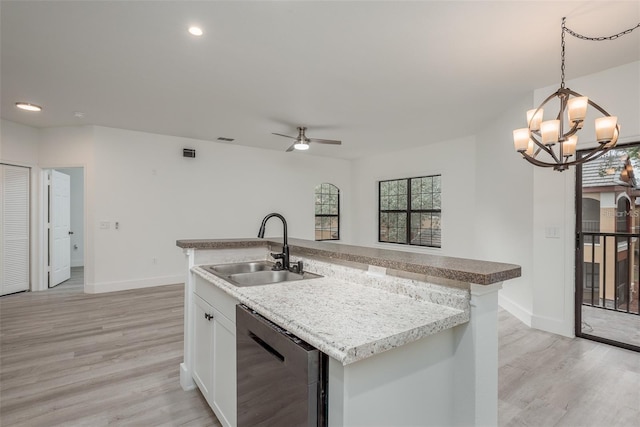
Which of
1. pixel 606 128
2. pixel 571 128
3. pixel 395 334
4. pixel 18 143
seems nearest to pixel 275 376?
pixel 395 334

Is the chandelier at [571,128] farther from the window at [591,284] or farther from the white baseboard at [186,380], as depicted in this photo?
the white baseboard at [186,380]

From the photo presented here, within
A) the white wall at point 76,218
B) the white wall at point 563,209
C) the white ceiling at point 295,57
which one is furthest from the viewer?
the white wall at point 76,218

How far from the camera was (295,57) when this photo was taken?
8.73 ft

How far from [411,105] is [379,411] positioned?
3.58 meters

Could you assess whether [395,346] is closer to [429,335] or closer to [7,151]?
[429,335]

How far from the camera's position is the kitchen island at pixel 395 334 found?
3.04 ft

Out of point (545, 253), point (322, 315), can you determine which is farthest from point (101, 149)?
point (545, 253)

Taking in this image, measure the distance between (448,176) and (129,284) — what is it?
18.8 ft

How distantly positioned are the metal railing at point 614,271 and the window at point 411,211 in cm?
238

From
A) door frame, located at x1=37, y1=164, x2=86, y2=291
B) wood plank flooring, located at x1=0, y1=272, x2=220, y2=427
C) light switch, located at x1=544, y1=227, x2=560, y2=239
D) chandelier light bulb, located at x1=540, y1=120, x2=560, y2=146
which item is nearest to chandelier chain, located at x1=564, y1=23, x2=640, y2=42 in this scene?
chandelier light bulb, located at x1=540, y1=120, x2=560, y2=146

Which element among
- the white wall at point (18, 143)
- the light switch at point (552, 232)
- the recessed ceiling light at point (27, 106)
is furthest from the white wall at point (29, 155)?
the light switch at point (552, 232)

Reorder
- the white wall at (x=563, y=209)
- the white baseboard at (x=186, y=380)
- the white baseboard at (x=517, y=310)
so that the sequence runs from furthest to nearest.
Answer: the white baseboard at (x=517, y=310), the white wall at (x=563, y=209), the white baseboard at (x=186, y=380)

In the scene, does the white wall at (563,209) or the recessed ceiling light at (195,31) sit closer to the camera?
the recessed ceiling light at (195,31)

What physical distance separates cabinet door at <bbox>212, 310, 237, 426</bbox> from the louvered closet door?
16.2 feet
